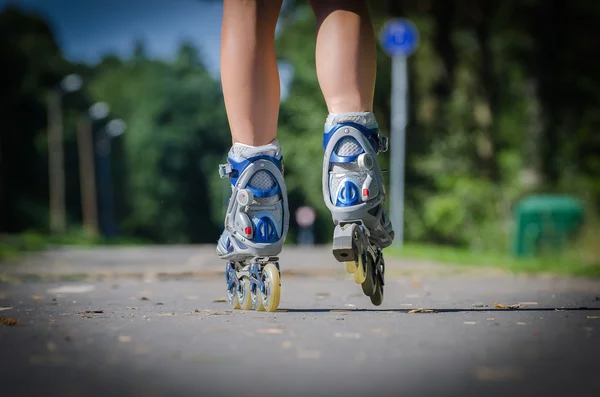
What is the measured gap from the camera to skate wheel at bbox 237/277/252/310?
18.4ft

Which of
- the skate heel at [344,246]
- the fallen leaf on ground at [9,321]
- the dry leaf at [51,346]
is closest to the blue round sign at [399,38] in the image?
the skate heel at [344,246]

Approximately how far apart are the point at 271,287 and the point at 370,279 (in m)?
0.45

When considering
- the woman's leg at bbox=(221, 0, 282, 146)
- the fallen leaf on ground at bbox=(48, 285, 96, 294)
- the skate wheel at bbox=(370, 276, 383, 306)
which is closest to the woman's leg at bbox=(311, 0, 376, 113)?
the woman's leg at bbox=(221, 0, 282, 146)

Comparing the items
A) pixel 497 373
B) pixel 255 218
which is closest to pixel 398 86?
pixel 255 218

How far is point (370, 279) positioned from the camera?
5.43 metres

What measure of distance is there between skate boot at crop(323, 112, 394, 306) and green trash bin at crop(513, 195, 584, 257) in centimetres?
1240

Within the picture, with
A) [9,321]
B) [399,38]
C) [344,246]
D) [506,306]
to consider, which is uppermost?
[399,38]

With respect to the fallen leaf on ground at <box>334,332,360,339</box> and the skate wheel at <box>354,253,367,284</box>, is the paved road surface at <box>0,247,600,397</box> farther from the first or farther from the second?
the skate wheel at <box>354,253,367,284</box>

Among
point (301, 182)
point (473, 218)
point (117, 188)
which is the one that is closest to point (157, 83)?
point (117, 188)

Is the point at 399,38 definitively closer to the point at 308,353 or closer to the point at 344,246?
the point at 344,246

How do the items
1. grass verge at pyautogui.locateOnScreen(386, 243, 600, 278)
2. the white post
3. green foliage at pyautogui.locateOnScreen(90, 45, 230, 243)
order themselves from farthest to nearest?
green foliage at pyautogui.locateOnScreen(90, 45, 230, 243) → the white post → grass verge at pyautogui.locateOnScreen(386, 243, 600, 278)

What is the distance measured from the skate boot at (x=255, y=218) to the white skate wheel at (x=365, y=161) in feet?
1.31

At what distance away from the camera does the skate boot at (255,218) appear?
18.0ft

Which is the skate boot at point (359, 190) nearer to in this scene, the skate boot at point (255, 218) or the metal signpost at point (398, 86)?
the skate boot at point (255, 218)
